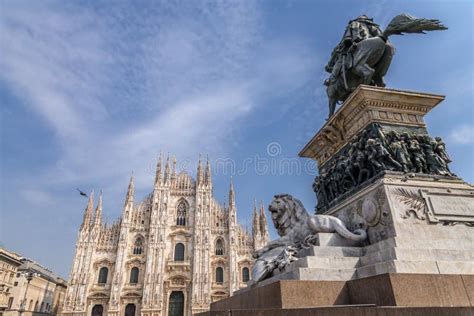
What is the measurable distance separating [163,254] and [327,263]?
2900 centimetres

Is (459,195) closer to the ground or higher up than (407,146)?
closer to the ground

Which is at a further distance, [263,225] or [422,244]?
[263,225]

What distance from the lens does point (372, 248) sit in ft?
11.0

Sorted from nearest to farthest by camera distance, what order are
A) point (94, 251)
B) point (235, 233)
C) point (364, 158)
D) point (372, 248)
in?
point (372, 248) → point (364, 158) → point (94, 251) → point (235, 233)

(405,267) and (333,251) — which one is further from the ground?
(333,251)

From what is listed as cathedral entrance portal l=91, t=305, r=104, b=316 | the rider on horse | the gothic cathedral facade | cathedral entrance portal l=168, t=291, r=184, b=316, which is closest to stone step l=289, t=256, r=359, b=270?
the rider on horse

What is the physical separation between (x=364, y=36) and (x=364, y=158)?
8.04 ft

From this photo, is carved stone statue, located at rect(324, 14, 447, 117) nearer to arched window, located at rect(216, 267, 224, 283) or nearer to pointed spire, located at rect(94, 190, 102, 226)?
arched window, located at rect(216, 267, 224, 283)

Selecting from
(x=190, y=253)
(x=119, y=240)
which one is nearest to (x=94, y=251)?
(x=119, y=240)

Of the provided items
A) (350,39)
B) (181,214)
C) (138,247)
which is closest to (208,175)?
(181,214)

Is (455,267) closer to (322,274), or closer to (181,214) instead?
(322,274)

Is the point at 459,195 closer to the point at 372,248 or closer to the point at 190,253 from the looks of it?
the point at 372,248

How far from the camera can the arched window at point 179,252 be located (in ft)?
100

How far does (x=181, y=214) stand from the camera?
108 feet
